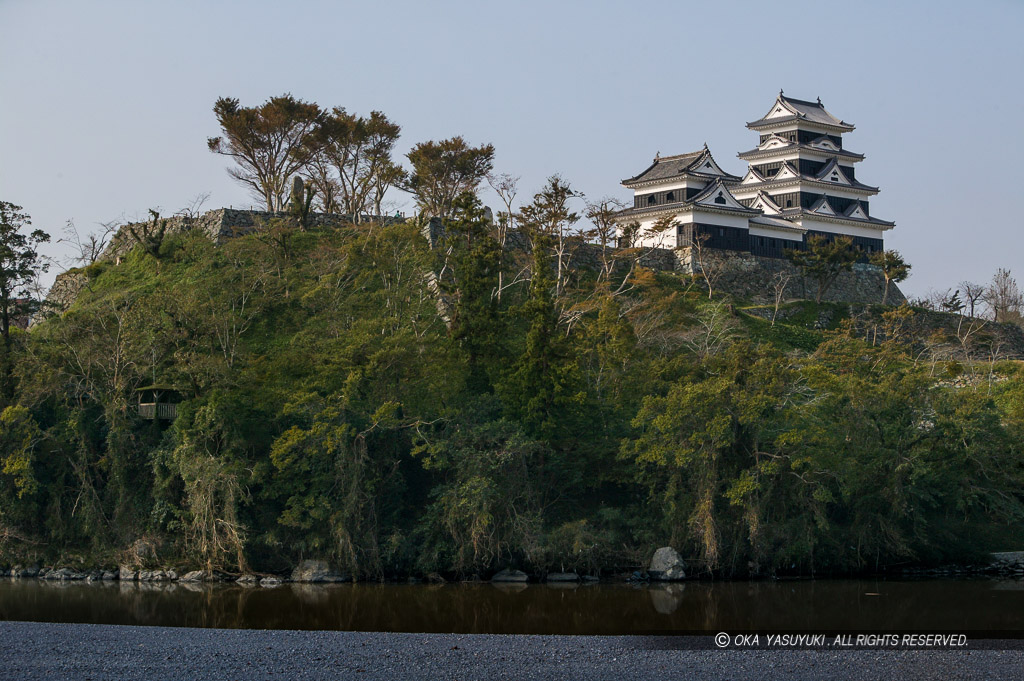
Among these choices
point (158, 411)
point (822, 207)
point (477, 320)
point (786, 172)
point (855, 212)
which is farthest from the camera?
point (786, 172)

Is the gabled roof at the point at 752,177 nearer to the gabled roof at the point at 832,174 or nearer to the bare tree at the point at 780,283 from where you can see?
the gabled roof at the point at 832,174

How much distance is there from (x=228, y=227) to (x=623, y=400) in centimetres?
1571

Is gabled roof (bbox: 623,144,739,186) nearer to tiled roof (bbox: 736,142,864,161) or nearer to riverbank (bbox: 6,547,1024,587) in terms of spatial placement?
tiled roof (bbox: 736,142,864,161)

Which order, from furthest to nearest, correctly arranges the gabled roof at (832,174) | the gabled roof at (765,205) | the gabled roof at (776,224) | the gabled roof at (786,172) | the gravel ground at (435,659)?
the gabled roof at (832,174) → the gabled roof at (786,172) → the gabled roof at (765,205) → the gabled roof at (776,224) → the gravel ground at (435,659)

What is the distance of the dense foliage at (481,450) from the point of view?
22000mm

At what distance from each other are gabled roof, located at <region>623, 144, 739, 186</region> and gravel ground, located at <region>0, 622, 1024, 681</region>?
98.7 feet

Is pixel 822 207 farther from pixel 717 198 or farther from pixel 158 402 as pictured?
pixel 158 402

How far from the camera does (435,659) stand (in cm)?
1386

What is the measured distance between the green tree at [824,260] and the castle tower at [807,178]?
3.17m

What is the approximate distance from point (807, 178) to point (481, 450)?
28051 millimetres

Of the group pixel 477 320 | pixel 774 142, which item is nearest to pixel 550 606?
pixel 477 320

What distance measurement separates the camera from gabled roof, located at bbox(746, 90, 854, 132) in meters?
47.2
